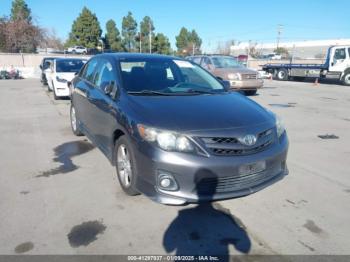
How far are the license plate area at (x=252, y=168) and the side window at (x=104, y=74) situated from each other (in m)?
2.16

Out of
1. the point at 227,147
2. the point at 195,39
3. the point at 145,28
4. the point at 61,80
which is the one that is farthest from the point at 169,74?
the point at 195,39

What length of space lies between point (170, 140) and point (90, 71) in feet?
10.2

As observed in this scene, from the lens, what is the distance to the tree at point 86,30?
63.2 meters

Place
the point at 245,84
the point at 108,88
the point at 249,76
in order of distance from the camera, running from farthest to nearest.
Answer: the point at 249,76
the point at 245,84
the point at 108,88

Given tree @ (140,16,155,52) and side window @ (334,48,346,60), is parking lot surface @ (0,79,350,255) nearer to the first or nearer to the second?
side window @ (334,48,346,60)

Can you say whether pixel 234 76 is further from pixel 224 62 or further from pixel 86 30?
pixel 86 30

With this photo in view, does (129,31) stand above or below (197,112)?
above

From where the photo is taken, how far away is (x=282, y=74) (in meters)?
24.4

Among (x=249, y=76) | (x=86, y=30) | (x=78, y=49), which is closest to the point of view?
(x=249, y=76)

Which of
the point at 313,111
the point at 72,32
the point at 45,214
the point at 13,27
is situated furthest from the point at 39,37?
the point at 45,214

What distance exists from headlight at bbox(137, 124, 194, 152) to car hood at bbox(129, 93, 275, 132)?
0.07m

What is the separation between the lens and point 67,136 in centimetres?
664

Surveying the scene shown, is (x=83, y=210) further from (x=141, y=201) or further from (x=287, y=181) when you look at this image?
(x=287, y=181)

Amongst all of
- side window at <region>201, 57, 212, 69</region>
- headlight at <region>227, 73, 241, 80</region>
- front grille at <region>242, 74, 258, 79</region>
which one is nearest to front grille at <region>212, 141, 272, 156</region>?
headlight at <region>227, 73, 241, 80</region>
